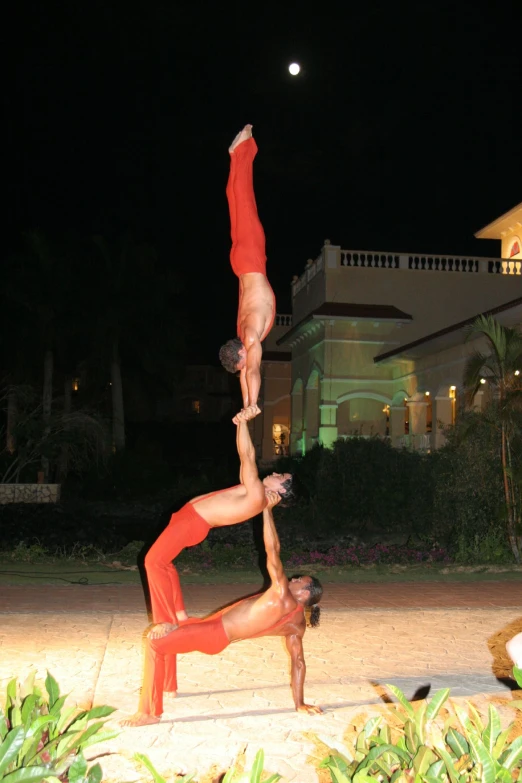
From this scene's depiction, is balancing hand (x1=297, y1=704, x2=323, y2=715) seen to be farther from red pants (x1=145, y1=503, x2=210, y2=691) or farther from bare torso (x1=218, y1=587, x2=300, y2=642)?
red pants (x1=145, y1=503, x2=210, y2=691)

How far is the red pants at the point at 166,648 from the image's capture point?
484 centimetres

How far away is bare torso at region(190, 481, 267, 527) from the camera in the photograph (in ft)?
16.4

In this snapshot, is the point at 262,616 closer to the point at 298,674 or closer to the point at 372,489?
the point at 298,674

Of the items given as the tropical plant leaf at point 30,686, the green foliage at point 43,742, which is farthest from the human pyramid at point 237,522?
the green foliage at point 43,742

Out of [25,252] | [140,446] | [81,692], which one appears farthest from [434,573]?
[25,252]

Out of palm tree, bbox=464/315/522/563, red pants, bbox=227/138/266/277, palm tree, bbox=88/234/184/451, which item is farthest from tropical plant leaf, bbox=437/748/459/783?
palm tree, bbox=88/234/184/451

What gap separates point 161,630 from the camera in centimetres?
484

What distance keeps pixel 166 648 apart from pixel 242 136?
3415 mm

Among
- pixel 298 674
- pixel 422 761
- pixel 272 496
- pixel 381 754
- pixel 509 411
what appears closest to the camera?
pixel 422 761

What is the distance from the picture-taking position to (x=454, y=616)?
28.2 ft

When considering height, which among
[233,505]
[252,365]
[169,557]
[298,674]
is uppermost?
[252,365]

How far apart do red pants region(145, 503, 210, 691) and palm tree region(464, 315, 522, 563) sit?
7741 mm

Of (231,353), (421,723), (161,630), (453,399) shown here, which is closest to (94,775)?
(421,723)

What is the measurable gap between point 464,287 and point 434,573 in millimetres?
15317
